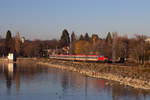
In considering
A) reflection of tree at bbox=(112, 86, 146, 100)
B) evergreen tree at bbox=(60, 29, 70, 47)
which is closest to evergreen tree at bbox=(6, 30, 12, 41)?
evergreen tree at bbox=(60, 29, 70, 47)

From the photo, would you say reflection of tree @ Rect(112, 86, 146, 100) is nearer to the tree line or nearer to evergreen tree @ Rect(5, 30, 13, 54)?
the tree line

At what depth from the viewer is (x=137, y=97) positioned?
21.4m

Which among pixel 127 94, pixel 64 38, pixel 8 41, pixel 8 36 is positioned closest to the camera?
pixel 127 94

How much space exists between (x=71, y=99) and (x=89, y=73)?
61.4 ft

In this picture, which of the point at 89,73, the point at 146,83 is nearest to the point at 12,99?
the point at 146,83

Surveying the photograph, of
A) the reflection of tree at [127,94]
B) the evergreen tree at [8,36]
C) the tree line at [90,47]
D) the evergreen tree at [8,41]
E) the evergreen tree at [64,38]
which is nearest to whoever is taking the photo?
the reflection of tree at [127,94]

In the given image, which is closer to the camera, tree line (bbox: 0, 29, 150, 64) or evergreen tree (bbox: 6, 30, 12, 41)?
tree line (bbox: 0, 29, 150, 64)

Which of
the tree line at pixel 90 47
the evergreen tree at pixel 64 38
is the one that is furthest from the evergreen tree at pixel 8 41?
the evergreen tree at pixel 64 38

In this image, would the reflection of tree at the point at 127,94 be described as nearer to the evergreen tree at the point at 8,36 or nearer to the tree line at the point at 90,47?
the tree line at the point at 90,47

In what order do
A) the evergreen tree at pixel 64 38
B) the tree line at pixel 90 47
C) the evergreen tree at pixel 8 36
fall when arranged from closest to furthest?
the tree line at pixel 90 47 → the evergreen tree at pixel 8 36 → the evergreen tree at pixel 64 38

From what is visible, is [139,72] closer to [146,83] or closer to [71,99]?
[146,83]

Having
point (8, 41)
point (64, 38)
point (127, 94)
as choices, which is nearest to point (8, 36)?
point (8, 41)

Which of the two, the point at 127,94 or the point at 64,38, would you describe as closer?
the point at 127,94

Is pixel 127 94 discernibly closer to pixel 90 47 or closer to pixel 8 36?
pixel 90 47
